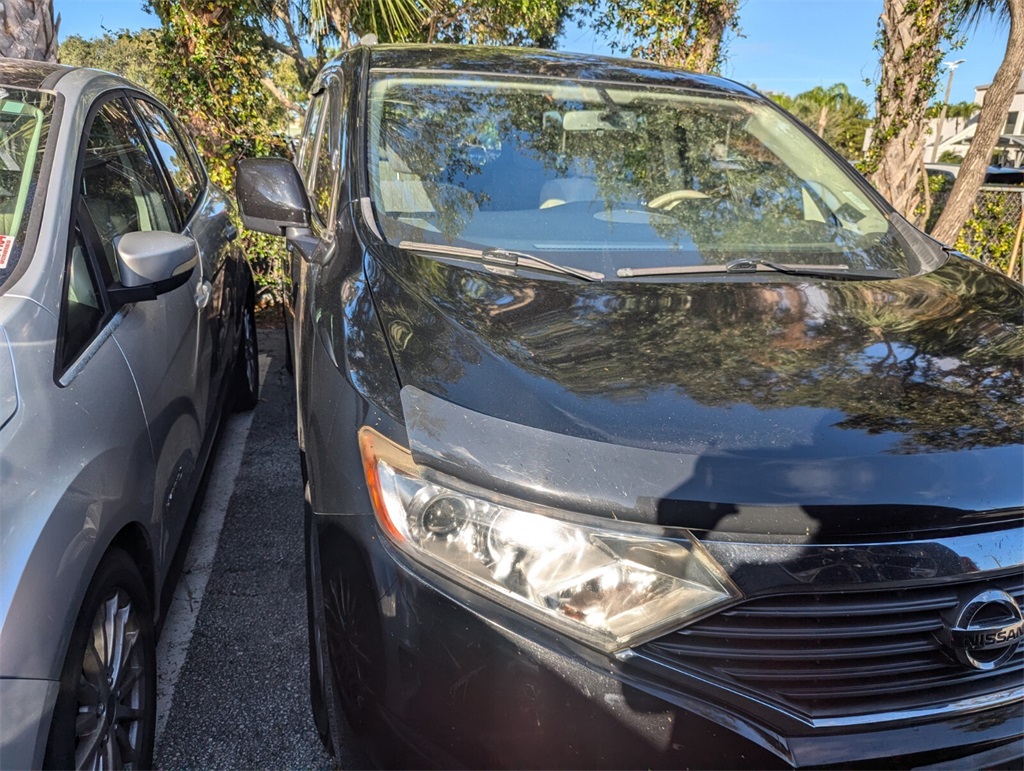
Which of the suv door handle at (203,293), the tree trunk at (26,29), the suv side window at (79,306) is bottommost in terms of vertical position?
the suv door handle at (203,293)

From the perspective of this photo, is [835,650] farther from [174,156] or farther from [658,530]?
[174,156]

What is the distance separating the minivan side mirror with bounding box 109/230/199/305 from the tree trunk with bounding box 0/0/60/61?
3184mm

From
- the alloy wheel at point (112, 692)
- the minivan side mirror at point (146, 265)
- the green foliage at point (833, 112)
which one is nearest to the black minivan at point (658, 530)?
the alloy wheel at point (112, 692)

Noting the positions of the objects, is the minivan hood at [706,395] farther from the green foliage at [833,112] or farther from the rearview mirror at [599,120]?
the green foliage at [833,112]

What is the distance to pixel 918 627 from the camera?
4.13 ft

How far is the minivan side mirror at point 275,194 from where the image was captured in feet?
7.92

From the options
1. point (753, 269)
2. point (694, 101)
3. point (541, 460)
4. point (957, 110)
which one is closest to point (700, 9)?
point (694, 101)

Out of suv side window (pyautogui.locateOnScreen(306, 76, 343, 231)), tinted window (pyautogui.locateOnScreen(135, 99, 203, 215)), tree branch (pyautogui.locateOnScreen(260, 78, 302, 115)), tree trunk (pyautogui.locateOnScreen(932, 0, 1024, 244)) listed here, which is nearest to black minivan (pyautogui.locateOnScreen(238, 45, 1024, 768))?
suv side window (pyautogui.locateOnScreen(306, 76, 343, 231))

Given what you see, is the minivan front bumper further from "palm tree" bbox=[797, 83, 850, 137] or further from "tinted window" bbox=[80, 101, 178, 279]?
"palm tree" bbox=[797, 83, 850, 137]

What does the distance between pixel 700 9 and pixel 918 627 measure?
6497mm

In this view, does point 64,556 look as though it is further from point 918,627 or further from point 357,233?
point 918,627

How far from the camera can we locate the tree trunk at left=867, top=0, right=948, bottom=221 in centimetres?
555

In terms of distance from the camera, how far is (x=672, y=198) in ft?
8.39

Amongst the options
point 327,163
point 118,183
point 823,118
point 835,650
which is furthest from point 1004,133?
point 835,650
